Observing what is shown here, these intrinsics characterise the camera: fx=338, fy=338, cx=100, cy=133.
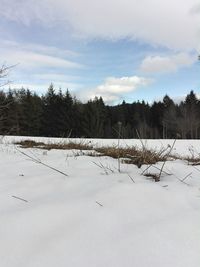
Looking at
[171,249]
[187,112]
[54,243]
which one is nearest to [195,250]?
[171,249]

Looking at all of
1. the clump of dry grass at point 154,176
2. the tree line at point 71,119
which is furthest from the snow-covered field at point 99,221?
the tree line at point 71,119

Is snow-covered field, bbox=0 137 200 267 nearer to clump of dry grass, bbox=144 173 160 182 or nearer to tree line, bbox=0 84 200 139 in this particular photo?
clump of dry grass, bbox=144 173 160 182

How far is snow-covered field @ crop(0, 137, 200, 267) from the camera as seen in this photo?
1526mm

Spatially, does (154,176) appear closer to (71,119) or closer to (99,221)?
(99,221)

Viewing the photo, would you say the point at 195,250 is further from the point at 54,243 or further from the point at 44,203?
the point at 44,203

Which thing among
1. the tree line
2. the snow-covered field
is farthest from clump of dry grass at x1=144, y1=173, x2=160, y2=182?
the tree line

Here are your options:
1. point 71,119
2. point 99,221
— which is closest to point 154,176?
point 99,221

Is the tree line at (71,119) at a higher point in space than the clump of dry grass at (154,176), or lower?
higher

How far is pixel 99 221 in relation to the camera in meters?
1.88

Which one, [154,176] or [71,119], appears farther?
[71,119]

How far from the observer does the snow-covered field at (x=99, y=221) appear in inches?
60.1

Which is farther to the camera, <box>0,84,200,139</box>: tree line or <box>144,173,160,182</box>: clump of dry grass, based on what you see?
<box>0,84,200,139</box>: tree line

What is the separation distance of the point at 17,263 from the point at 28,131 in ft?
171

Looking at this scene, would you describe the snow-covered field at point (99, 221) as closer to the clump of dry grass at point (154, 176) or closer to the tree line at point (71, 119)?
the clump of dry grass at point (154, 176)
